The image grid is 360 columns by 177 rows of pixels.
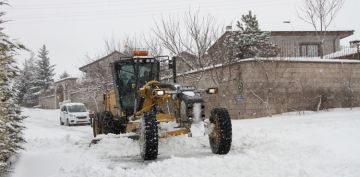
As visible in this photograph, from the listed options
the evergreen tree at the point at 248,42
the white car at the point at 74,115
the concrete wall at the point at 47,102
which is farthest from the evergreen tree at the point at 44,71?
the evergreen tree at the point at 248,42

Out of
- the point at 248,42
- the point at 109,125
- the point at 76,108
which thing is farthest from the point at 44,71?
the point at 109,125

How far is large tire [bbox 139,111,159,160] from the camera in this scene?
9656mm

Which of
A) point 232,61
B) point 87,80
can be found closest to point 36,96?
point 87,80

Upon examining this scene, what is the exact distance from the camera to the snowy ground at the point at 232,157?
799 centimetres

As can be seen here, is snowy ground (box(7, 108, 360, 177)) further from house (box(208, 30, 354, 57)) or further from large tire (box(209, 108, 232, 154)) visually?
house (box(208, 30, 354, 57))

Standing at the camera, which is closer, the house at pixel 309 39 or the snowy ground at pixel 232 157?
the snowy ground at pixel 232 157

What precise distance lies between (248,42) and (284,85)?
17.9 feet

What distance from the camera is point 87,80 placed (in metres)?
41.1

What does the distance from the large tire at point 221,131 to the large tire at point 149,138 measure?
135cm

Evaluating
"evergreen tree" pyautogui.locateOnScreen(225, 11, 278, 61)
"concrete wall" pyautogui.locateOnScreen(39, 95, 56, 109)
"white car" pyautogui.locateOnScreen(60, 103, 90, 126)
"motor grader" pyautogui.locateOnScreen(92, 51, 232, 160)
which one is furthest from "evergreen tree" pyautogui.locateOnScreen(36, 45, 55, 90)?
"motor grader" pyautogui.locateOnScreen(92, 51, 232, 160)

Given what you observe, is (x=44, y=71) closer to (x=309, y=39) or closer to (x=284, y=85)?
(x=309, y=39)

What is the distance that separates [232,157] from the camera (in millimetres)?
9242

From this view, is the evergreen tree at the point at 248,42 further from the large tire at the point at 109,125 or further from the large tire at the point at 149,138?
the large tire at the point at 149,138

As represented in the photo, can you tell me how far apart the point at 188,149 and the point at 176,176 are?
12.2 feet
